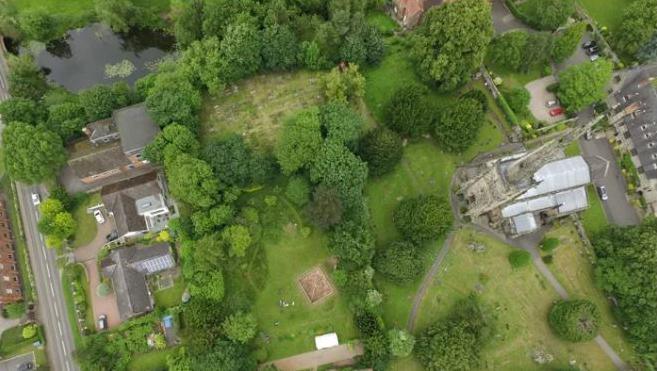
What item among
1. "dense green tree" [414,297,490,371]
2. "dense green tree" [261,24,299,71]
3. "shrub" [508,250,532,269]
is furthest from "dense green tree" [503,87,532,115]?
"dense green tree" [261,24,299,71]

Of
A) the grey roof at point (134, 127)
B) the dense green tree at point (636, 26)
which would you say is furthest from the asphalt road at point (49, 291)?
the dense green tree at point (636, 26)

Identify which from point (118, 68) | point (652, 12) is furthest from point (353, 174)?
point (652, 12)

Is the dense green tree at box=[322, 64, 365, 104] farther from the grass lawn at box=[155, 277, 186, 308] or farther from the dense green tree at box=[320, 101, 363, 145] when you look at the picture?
the grass lawn at box=[155, 277, 186, 308]

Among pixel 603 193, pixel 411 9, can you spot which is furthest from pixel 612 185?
pixel 411 9

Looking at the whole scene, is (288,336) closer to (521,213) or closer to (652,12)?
(521,213)

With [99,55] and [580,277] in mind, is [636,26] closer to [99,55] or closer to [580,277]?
[580,277]

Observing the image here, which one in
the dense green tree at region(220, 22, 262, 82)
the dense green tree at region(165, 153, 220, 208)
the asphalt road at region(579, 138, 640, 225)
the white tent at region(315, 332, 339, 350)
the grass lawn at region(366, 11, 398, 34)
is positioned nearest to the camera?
the dense green tree at region(165, 153, 220, 208)
